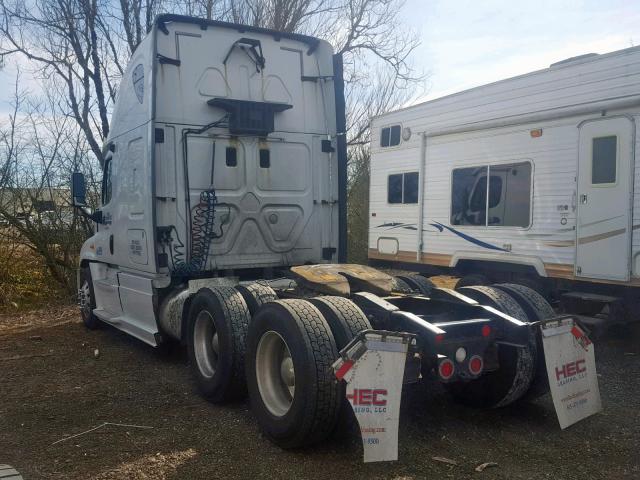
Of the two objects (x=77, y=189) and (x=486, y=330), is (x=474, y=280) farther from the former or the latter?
(x=77, y=189)

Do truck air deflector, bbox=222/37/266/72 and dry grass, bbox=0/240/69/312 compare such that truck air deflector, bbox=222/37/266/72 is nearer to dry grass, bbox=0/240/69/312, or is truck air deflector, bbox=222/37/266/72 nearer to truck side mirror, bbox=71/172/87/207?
truck side mirror, bbox=71/172/87/207

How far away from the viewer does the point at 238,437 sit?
4.20m

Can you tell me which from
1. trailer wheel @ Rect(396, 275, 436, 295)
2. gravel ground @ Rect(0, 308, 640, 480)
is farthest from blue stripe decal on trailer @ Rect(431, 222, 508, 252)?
trailer wheel @ Rect(396, 275, 436, 295)

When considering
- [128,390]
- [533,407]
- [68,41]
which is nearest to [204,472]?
[128,390]

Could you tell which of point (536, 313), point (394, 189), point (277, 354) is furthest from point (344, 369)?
point (394, 189)

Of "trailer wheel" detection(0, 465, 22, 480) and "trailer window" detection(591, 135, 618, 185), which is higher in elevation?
"trailer window" detection(591, 135, 618, 185)

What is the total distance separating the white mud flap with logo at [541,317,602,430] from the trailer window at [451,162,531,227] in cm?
371

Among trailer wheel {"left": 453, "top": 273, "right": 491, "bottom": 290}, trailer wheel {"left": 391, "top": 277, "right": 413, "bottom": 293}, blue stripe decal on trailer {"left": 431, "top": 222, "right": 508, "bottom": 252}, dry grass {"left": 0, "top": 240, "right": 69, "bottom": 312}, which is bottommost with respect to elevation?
dry grass {"left": 0, "top": 240, "right": 69, "bottom": 312}

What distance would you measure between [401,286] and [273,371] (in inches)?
75.4

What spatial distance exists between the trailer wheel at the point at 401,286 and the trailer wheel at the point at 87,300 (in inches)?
177

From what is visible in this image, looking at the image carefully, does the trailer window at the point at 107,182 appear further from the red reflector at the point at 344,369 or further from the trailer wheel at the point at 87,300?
the red reflector at the point at 344,369

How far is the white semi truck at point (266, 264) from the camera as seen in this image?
378cm

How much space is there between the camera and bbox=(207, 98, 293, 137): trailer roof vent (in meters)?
6.12

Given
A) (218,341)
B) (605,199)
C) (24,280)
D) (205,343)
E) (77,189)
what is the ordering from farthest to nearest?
(24,280) → (77,189) → (605,199) → (205,343) → (218,341)
